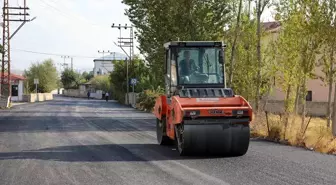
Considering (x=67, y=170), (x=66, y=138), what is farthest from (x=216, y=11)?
(x=67, y=170)

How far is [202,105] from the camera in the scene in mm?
12289

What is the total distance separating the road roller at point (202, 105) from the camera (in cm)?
1195

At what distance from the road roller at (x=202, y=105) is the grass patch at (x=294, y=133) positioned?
3.18 m

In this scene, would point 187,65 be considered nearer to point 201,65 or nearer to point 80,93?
point 201,65

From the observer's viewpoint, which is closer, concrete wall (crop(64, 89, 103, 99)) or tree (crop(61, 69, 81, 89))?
concrete wall (crop(64, 89, 103, 99))

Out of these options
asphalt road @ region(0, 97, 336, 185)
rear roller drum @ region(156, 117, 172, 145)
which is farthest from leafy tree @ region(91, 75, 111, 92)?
asphalt road @ region(0, 97, 336, 185)

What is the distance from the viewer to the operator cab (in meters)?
13.6

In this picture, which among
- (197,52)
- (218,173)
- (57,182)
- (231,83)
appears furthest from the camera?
(231,83)

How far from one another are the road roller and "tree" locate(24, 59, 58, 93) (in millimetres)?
84455

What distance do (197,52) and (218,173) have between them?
471 centimetres

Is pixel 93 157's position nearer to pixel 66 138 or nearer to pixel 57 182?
pixel 57 182

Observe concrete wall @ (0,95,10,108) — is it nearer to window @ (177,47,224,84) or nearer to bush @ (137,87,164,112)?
bush @ (137,87,164,112)

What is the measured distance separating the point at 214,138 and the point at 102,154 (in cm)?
305

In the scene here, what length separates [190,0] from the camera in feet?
A: 92.4
